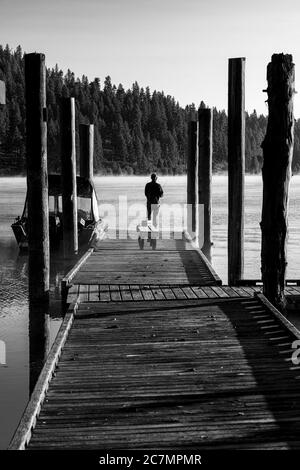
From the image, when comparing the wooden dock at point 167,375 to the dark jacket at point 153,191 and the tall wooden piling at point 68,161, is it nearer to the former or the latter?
the tall wooden piling at point 68,161

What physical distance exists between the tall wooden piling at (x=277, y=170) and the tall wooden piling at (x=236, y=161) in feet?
6.04

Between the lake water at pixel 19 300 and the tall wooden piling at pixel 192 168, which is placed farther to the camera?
the tall wooden piling at pixel 192 168

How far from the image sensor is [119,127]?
120 metres

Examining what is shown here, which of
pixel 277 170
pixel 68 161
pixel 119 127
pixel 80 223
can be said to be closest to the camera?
pixel 277 170

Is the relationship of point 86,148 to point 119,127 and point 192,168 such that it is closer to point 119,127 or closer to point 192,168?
point 192,168

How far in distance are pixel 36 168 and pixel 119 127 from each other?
112m

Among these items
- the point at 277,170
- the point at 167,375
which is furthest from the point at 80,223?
the point at 167,375

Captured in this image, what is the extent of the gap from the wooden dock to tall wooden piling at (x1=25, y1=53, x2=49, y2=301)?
57 cm

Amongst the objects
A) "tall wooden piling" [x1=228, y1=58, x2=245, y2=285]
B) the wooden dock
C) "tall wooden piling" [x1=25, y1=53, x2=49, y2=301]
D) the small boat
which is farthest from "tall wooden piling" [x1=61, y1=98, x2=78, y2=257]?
the wooden dock

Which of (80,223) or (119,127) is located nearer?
(80,223)

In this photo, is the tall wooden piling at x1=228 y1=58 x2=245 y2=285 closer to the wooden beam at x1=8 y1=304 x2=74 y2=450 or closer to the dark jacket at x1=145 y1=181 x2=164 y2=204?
the wooden beam at x1=8 y1=304 x2=74 y2=450

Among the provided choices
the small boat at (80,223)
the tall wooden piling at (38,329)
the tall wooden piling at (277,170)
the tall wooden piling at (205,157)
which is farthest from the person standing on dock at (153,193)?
the tall wooden piling at (277,170)

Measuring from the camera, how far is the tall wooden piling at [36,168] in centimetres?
1024

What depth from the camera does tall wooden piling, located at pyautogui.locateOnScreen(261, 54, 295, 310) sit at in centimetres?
848
